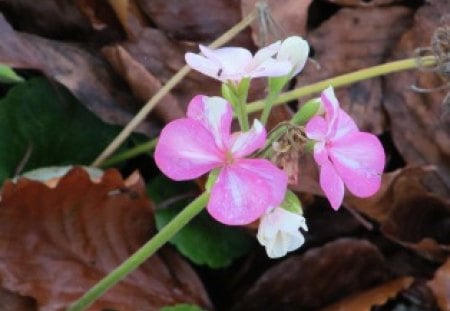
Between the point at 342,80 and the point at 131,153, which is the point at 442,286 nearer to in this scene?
the point at 342,80

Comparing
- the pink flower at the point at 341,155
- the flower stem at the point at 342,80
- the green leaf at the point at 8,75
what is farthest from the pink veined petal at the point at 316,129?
the green leaf at the point at 8,75

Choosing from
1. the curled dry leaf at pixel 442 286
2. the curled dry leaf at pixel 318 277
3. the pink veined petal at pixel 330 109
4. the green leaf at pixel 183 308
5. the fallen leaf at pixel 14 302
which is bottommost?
the curled dry leaf at pixel 442 286

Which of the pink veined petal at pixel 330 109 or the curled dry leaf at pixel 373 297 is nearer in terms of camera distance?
the pink veined petal at pixel 330 109

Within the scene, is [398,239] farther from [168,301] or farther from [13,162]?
[13,162]

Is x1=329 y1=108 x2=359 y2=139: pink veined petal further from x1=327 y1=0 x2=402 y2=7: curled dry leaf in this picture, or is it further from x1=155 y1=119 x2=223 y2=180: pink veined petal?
x1=327 y1=0 x2=402 y2=7: curled dry leaf

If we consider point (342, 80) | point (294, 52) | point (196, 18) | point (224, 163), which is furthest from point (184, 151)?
point (196, 18)

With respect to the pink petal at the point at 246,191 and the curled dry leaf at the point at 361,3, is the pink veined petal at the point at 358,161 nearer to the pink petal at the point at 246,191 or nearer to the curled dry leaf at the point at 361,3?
the pink petal at the point at 246,191

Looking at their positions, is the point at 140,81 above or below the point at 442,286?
above

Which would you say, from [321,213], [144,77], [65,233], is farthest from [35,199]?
[321,213]
